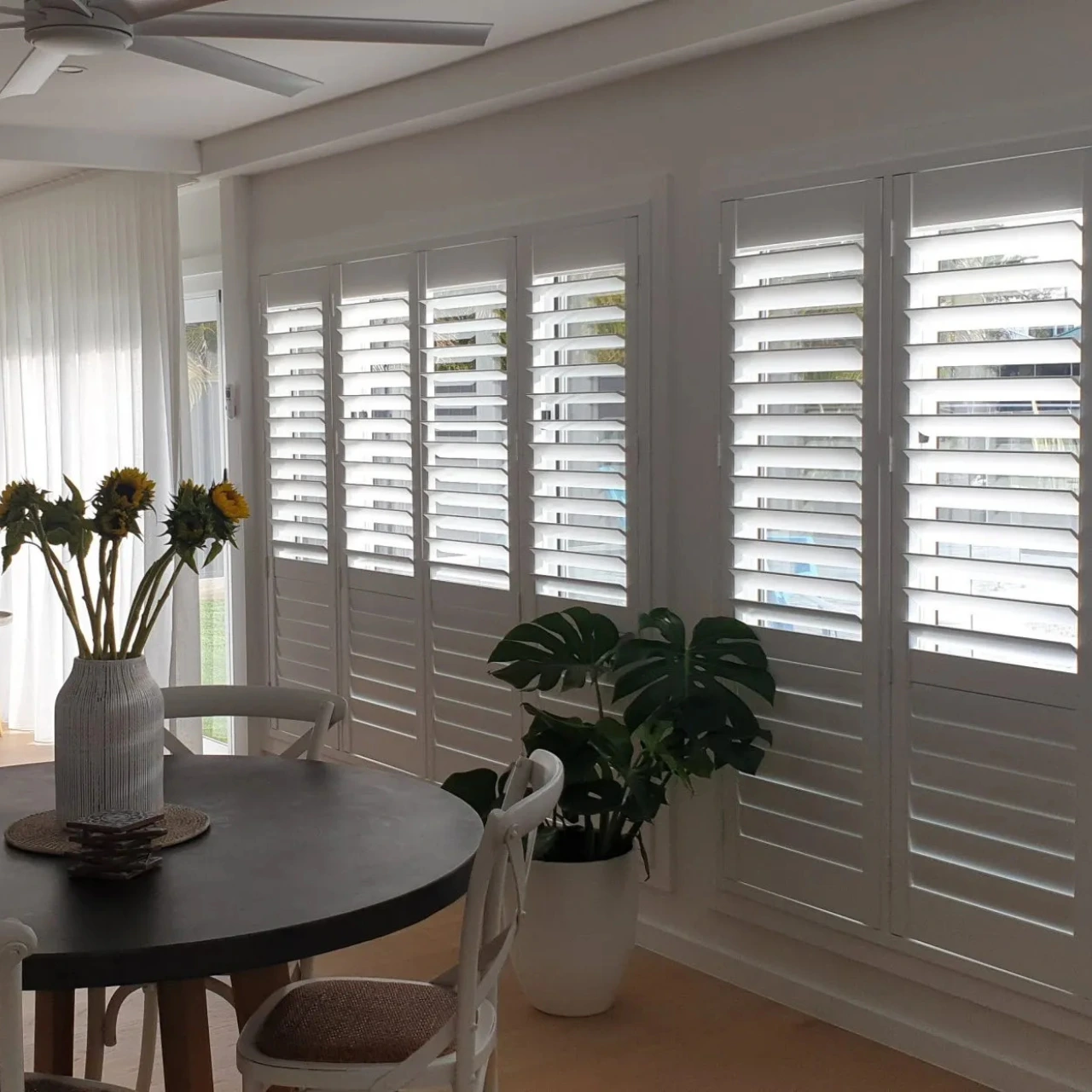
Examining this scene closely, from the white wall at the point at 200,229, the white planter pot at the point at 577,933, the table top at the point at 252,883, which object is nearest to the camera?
the table top at the point at 252,883

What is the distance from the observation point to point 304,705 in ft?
9.64

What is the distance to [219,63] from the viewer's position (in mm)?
2818

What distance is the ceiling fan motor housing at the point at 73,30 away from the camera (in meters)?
2.35

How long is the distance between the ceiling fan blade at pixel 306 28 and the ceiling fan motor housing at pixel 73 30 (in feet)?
0.34

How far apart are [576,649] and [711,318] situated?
0.87 meters

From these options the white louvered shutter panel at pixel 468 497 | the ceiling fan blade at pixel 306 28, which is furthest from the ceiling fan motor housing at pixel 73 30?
the white louvered shutter panel at pixel 468 497

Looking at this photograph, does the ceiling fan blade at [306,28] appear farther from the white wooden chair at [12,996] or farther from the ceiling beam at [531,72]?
the white wooden chair at [12,996]

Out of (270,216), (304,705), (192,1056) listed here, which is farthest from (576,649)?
(270,216)

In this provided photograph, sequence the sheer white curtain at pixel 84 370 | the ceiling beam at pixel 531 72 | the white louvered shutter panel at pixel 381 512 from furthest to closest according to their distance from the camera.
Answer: the sheer white curtain at pixel 84 370, the white louvered shutter panel at pixel 381 512, the ceiling beam at pixel 531 72

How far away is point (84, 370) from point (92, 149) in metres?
1.08

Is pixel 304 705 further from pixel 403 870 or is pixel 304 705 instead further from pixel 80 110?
pixel 80 110

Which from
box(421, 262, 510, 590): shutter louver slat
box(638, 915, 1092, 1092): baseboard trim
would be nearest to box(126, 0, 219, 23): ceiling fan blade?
box(421, 262, 510, 590): shutter louver slat

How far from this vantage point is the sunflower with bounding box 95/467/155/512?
82.4 inches

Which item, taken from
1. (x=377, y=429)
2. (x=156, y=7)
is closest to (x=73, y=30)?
(x=156, y=7)
